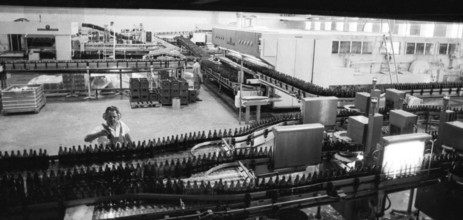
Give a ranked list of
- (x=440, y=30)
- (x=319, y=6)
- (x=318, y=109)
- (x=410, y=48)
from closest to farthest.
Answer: (x=319, y=6) < (x=318, y=109) < (x=410, y=48) < (x=440, y=30)

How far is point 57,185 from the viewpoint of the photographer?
7.30 ft

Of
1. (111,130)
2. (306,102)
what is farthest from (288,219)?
(111,130)

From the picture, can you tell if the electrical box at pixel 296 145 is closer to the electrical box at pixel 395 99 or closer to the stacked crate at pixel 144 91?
the electrical box at pixel 395 99

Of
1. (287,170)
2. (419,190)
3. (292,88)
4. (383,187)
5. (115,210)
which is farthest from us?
Answer: (292,88)

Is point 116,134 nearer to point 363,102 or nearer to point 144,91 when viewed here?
point 363,102

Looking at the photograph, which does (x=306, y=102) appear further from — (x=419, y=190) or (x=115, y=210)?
(x=115, y=210)

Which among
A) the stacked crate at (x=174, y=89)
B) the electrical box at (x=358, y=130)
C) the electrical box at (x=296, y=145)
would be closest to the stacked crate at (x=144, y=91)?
the stacked crate at (x=174, y=89)

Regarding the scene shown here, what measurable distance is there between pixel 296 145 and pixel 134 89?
7923 millimetres

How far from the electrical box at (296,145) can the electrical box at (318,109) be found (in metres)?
0.75

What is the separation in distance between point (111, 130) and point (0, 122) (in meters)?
5.66

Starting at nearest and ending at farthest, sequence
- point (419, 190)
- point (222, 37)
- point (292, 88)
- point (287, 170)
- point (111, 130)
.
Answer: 1. point (287, 170)
2. point (419, 190)
3. point (111, 130)
4. point (292, 88)
5. point (222, 37)

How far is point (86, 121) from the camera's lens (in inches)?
328

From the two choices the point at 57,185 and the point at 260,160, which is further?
the point at 260,160

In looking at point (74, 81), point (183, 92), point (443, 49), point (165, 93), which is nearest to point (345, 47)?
point (443, 49)
